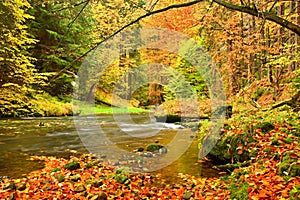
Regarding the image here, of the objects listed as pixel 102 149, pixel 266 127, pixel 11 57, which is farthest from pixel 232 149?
pixel 11 57

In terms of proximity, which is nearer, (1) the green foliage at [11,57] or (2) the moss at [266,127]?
(2) the moss at [266,127]

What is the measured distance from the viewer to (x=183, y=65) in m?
19.5

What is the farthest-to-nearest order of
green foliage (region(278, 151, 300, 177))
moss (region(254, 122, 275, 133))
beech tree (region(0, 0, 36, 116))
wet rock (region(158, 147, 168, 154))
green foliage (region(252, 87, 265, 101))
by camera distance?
green foliage (region(252, 87, 265, 101)), beech tree (region(0, 0, 36, 116)), wet rock (region(158, 147, 168, 154)), moss (region(254, 122, 275, 133)), green foliage (region(278, 151, 300, 177))

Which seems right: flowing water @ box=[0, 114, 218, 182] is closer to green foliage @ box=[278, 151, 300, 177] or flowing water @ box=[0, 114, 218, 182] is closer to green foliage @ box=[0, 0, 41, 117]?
green foliage @ box=[278, 151, 300, 177]

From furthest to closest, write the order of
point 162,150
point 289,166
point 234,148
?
1. point 162,150
2. point 234,148
3. point 289,166

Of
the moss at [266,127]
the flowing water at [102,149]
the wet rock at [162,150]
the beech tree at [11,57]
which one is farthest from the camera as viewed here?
the beech tree at [11,57]

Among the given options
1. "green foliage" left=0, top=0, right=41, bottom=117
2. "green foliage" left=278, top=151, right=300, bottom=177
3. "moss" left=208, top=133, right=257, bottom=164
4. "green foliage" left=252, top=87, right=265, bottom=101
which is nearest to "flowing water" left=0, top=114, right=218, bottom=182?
"moss" left=208, top=133, right=257, bottom=164

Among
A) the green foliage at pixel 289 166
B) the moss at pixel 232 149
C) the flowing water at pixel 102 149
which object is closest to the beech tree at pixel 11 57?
the flowing water at pixel 102 149

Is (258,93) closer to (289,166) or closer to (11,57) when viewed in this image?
(289,166)

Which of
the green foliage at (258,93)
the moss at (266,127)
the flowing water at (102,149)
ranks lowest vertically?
the flowing water at (102,149)

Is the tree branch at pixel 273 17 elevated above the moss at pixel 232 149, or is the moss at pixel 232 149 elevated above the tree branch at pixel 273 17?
the tree branch at pixel 273 17

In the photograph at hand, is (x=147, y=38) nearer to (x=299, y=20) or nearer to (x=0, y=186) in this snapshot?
(x=299, y=20)

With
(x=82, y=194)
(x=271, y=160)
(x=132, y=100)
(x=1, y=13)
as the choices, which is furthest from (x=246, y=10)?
(x=132, y=100)

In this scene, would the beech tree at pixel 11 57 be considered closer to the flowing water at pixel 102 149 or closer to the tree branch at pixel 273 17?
the flowing water at pixel 102 149
